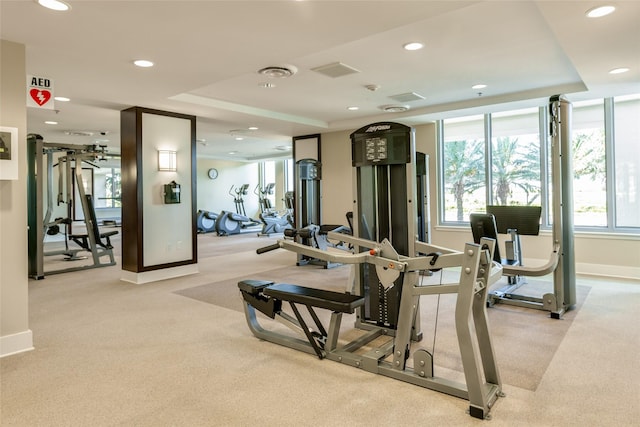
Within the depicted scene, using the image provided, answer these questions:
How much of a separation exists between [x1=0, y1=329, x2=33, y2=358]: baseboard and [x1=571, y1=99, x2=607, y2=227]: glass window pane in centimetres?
644

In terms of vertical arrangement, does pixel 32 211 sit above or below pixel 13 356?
above

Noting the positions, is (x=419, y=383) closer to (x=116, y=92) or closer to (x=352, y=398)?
(x=352, y=398)

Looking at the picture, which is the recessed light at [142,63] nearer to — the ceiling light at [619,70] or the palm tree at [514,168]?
the ceiling light at [619,70]

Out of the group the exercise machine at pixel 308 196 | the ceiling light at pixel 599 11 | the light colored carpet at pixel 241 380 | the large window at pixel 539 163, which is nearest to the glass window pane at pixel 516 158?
the large window at pixel 539 163

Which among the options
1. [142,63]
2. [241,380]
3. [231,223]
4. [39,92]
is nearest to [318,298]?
[241,380]

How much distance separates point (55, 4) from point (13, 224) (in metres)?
1.61

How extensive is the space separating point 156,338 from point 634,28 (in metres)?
4.35

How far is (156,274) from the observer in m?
5.43

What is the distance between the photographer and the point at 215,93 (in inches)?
200

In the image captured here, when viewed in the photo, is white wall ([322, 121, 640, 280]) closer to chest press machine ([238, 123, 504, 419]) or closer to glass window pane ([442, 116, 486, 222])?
glass window pane ([442, 116, 486, 222])

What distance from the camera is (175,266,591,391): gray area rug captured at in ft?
8.82

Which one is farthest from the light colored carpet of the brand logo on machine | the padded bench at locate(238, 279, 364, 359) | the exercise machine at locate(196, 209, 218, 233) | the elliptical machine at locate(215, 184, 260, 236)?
the exercise machine at locate(196, 209, 218, 233)

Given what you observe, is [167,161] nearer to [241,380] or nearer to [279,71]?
[279,71]

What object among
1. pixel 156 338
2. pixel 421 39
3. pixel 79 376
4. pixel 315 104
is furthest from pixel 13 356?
pixel 315 104
